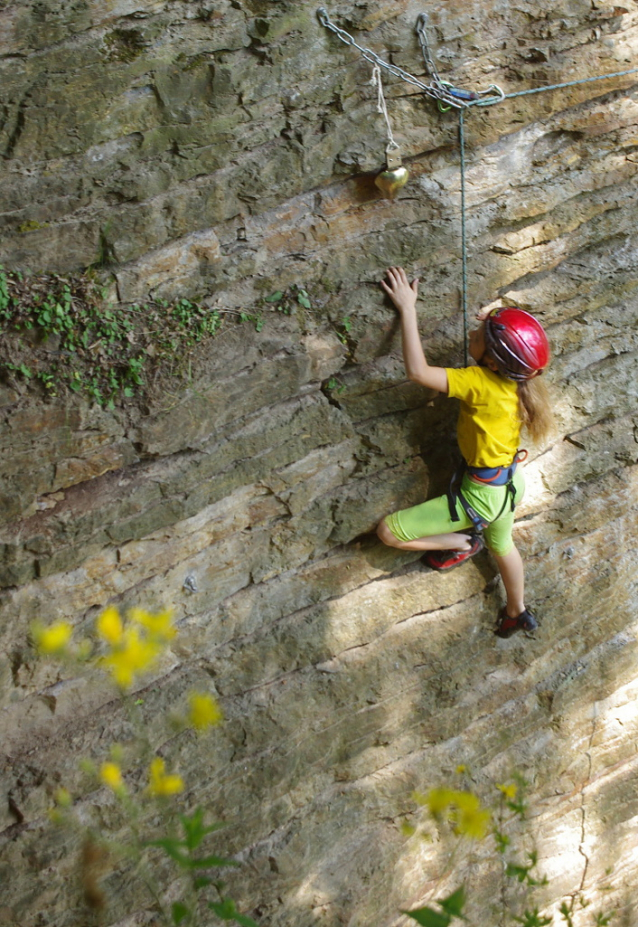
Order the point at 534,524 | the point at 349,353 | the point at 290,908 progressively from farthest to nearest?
1. the point at 534,524
2. the point at 290,908
3. the point at 349,353

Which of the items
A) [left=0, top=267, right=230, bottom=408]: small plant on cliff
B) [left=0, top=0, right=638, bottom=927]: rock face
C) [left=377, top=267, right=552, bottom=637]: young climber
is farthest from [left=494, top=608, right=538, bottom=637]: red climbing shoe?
[left=0, top=267, right=230, bottom=408]: small plant on cliff

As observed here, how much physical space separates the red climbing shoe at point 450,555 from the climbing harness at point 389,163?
2134 mm

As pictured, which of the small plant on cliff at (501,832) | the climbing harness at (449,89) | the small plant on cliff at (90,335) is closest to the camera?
the small plant on cliff at (501,832)

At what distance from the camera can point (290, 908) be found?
4824 millimetres

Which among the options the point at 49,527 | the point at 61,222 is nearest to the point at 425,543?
the point at 49,527

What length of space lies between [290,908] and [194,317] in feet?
11.6

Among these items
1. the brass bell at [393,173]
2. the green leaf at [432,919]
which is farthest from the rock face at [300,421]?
the green leaf at [432,919]

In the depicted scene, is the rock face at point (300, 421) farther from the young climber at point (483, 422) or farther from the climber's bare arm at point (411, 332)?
the young climber at point (483, 422)

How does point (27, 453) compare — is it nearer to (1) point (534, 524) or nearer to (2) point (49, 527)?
(2) point (49, 527)

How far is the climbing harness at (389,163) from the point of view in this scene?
13.4ft

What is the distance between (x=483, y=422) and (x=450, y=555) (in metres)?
Answer: 1.02

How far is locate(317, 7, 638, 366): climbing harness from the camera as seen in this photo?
13.3 feet

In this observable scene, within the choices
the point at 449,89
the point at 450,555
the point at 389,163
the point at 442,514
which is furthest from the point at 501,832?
the point at 449,89

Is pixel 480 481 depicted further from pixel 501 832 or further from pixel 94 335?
pixel 501 832
